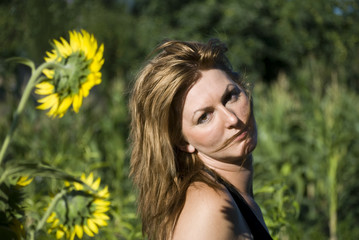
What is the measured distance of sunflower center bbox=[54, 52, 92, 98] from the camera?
0.78 m

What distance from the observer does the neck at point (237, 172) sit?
1.20m

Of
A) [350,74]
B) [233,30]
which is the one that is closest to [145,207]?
[350,74]

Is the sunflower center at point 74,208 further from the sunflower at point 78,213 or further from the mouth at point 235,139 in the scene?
the mouth at point 235,139

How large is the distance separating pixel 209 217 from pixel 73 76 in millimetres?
388

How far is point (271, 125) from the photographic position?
4.56 meters

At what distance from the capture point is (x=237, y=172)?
122 cm

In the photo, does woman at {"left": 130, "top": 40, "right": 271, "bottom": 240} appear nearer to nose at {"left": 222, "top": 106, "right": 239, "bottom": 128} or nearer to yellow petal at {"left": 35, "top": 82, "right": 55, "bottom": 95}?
nose at {"left": 222, "top": 106, "right": 239, "bottom": 128}

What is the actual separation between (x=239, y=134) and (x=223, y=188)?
15 centimetres

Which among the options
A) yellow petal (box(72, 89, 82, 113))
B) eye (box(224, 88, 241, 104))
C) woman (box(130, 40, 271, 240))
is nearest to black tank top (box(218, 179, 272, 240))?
woman (box(130, 40, 271, 240))

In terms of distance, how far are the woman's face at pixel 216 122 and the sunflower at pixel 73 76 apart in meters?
0.38

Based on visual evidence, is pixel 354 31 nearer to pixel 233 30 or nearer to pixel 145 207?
pixel 233 30

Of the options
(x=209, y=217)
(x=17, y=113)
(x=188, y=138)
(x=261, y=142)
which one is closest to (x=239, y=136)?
(x=188, y=138)

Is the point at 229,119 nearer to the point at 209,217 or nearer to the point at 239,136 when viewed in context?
the point at 239,136

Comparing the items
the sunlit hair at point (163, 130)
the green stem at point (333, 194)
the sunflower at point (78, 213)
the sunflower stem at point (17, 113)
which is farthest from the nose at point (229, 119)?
the green stem at point (333, 194)
